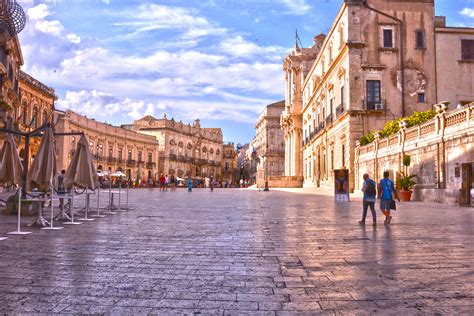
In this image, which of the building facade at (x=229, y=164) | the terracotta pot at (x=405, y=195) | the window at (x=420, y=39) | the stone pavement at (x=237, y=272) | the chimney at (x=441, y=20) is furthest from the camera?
the building facade at (x=229, y=164)

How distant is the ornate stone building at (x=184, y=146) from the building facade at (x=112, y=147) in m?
3.59

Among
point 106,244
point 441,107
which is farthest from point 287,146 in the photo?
point 106,244

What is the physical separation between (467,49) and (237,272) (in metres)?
31.7

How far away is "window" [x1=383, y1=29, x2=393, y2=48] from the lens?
30617 mm

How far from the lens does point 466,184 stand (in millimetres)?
16203

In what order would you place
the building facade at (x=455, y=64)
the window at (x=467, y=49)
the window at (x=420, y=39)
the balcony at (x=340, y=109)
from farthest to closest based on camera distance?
the balcony at (x=340, y=109), the window at (x=420, y=39), the window at (x=467, y=49), the building facade at (x=455, y=64)

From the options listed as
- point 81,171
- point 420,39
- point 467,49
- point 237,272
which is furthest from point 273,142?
point 237,272

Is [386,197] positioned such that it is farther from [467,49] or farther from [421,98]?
[467,49]

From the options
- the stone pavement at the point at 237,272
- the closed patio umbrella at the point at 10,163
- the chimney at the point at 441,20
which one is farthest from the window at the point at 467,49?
the closed patio umbrella at the point at 10,163

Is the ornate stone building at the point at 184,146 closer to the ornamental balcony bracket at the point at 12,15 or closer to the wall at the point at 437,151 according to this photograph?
the ornamental balcony bracket at the point at 12,15

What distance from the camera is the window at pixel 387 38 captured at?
30617mm

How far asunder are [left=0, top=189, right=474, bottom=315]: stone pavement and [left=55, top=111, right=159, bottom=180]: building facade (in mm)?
43512

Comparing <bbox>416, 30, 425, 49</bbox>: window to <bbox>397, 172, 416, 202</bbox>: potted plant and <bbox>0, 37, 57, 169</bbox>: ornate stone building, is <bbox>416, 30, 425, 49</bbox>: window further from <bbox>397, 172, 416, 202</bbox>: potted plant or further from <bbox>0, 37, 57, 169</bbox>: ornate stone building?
<bbox>0, 37, 57, 169</bbox>: ornate stone building

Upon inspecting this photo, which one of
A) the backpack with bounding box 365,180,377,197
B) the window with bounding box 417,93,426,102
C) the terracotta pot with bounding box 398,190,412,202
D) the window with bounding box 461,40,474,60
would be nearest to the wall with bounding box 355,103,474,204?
the terracotta pot with bounding box 398,190,412,202
